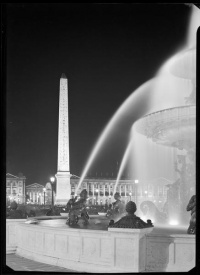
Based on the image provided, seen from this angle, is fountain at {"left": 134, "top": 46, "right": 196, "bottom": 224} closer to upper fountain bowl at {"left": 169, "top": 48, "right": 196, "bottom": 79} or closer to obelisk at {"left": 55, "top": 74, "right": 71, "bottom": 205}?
upper fountain bowl at {"left": 169, "top": 48, "right": 196, "bottom": 79}

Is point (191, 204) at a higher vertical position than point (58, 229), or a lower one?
higher

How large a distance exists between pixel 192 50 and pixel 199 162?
11908 mm

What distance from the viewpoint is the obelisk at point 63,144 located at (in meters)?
60.7

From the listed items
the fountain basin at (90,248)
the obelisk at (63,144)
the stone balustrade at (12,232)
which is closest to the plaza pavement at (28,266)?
the fountain basin at (90,248)

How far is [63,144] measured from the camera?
6078 cm

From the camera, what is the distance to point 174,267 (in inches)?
344

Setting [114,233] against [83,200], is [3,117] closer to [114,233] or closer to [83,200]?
[114,233]

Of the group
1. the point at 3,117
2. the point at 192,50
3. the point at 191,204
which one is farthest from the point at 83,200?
the point at 3,117

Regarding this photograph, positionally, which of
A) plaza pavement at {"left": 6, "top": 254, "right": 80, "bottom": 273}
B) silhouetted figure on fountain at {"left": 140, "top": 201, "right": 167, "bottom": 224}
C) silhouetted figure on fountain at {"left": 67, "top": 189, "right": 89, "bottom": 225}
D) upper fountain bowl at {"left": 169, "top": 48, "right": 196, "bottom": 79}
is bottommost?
plaza pavement at {"left": 6, "top": 254, "right": 80, "bottom": 273}

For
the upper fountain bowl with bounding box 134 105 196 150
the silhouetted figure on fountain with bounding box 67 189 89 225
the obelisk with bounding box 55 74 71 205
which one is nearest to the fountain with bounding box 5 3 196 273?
the silhouetted figure on fountain with bounding box 67 189 89 225

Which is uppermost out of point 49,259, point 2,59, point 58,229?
point 2,59

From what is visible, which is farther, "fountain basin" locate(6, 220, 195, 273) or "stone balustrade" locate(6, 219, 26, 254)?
"stone balustrade" locate(6, 219, 26, 254)

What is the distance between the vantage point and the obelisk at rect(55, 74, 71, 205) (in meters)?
60.7

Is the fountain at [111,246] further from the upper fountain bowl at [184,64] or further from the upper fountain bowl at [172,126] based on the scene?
the upper fountain bowl at [184,64]
